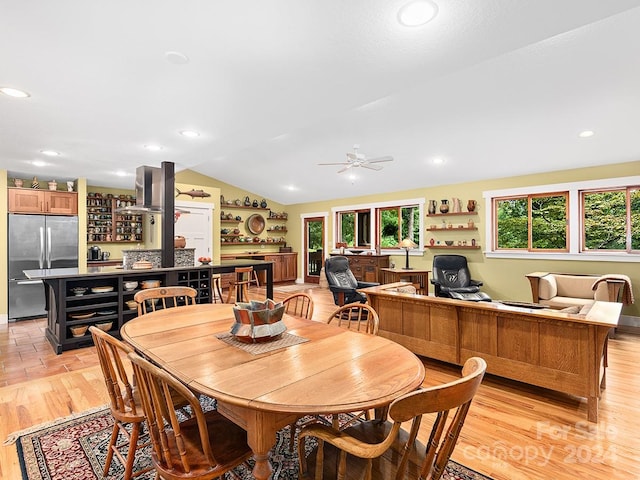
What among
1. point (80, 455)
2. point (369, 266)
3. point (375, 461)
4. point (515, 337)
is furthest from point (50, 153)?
point (369, 266)

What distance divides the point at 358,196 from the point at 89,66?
6919mm

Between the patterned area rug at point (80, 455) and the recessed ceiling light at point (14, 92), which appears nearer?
the patterned area rug at point (80, 455)

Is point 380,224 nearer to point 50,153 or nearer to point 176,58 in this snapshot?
point 50,153

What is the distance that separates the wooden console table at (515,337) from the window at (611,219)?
10.3 feet

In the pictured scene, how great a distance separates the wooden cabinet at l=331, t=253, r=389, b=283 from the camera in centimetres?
772

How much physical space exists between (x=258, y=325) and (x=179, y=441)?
2.03 ft

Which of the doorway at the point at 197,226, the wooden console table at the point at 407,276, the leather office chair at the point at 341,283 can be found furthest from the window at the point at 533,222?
the doorway at the point at 197,226

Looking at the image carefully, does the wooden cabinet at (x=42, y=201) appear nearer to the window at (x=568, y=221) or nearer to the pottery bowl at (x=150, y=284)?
the pottery bowl at (x=150, y=284)

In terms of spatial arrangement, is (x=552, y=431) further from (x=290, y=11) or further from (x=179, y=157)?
(x=179, y=157)

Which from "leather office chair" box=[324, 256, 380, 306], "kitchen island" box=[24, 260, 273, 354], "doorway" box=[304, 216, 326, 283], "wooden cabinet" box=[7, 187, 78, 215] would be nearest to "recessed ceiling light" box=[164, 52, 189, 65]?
"kitchen island" box=[24, 260, 273, 354]

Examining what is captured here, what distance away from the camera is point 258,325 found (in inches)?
69.1

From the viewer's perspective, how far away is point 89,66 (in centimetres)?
232

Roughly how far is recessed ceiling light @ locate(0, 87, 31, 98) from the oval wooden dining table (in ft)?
7.22

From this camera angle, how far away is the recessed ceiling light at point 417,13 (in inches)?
65.0
